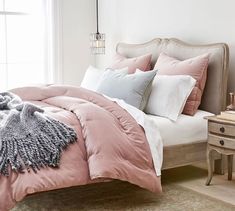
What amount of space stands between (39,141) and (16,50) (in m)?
2.96

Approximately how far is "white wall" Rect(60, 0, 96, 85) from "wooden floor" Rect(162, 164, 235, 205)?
2.31 meters

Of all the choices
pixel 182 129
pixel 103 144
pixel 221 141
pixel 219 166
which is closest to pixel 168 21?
pixel 182 129

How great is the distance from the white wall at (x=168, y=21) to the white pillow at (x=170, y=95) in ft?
1.74

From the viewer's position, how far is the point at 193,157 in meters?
3.84

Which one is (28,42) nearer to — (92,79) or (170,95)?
(92,79)

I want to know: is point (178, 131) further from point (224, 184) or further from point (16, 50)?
point (16, 50)

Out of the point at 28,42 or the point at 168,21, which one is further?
the point at 28,42

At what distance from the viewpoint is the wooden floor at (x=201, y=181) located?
138 inches

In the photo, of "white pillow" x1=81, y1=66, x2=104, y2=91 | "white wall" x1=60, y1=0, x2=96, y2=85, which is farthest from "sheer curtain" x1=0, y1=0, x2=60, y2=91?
"white pillow" x1=81, y1=66, x2=104, y2=91

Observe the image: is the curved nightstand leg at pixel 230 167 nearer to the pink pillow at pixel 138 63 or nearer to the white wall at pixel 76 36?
the pink pillow at pixel 138 63

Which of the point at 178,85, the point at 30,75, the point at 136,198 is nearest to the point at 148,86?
the point at 178,85

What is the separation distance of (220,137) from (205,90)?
28.6 inches

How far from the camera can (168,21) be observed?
15.9 ft

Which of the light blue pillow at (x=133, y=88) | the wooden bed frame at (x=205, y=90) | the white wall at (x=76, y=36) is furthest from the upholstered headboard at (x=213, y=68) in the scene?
the white wall at (x=76, y=36)
